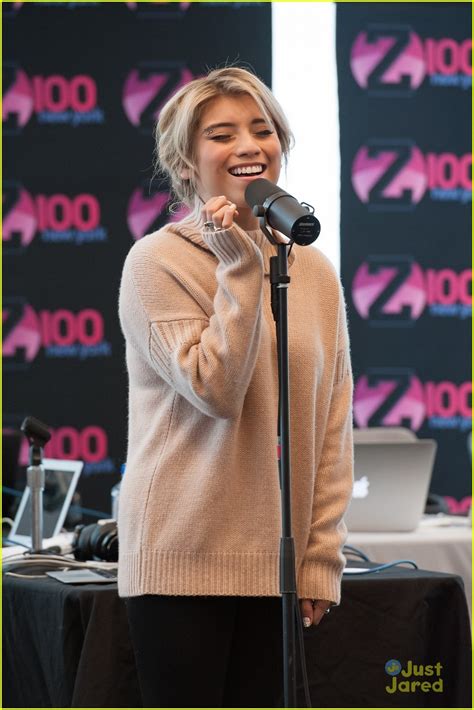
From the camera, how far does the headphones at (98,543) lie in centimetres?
258

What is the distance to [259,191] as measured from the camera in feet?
5.24

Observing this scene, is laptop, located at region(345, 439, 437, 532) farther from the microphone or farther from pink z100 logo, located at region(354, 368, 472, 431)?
pink z100 logo, located at region(354, 368, 472, 431)

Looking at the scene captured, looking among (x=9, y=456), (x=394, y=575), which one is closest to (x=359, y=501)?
(x=394, y=575)

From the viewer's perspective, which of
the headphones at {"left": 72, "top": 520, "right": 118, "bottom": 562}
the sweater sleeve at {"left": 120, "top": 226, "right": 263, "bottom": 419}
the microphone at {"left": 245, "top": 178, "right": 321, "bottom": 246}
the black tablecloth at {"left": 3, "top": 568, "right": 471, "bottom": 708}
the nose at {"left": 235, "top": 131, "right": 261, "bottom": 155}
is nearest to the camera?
the microphone at {"left": 245, "top": 178, "right": 321, "bottom": 246}

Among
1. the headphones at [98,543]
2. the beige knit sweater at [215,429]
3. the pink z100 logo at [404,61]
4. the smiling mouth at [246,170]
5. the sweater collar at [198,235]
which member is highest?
the pink z100 logo at [404,61]

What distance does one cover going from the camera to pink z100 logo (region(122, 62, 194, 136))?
19.3ft

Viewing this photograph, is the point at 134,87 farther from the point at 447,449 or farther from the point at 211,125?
the point at 211,125

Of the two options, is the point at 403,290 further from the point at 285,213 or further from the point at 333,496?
the point at 285,213

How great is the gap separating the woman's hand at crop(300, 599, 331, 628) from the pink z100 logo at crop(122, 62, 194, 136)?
4.50 m

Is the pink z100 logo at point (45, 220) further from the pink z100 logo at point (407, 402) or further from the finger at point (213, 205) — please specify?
the finger at point (213, 205)

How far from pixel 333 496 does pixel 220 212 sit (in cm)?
53

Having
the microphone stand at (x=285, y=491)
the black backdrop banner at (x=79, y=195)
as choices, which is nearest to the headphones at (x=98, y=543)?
the microphone stand at (x=285, y=491)

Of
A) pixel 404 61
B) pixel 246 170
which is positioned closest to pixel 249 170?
pixel 246 170

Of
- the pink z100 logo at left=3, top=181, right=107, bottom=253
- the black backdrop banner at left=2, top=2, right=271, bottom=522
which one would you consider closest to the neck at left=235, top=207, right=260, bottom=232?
the black backdrop banner at left=2, top=2, right=271, bottom=522
